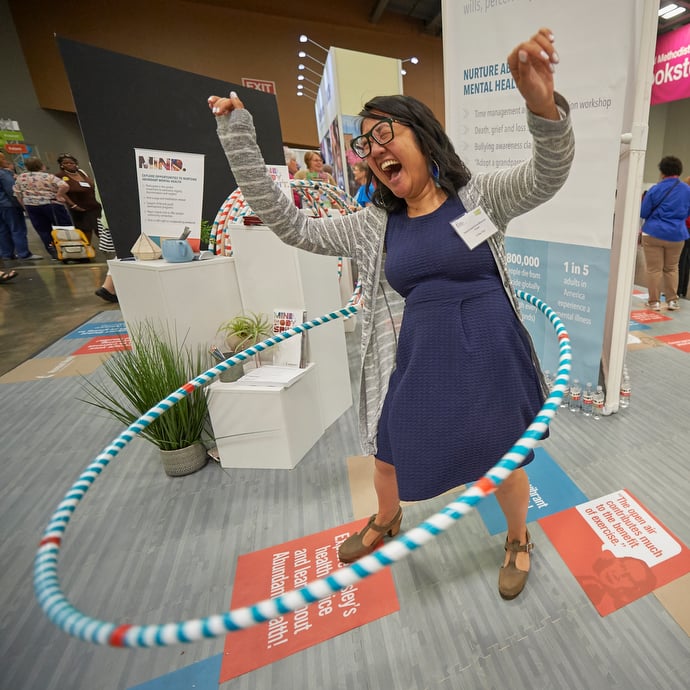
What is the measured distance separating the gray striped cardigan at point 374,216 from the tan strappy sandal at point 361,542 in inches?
17.2

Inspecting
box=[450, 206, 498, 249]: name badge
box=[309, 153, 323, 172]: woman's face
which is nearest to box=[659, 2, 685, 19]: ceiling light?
box=[309, 153, 323, 172]: woman's face

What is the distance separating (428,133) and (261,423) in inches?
64.0

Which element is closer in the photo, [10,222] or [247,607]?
[247,607]

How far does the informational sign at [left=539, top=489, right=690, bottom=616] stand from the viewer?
142 centimetres

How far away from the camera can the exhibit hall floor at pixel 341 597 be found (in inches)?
49.3

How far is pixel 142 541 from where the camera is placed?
1.83 m

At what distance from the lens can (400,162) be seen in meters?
1.10

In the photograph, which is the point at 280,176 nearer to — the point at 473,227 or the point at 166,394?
the point at 166,394

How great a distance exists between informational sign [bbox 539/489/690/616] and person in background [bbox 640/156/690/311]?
12.1 ft

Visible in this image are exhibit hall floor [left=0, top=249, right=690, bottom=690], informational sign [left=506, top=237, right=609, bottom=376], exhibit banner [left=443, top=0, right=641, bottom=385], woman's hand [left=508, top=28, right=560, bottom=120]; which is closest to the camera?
woman's hand [left=508, top=28, right=560, bottom=120]

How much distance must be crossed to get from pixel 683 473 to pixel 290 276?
227 cm

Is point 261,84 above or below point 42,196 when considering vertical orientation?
above

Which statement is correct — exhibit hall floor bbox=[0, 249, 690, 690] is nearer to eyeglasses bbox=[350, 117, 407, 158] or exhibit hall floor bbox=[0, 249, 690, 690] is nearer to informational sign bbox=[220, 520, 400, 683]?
informational sign bbox=[220, 520, 400, 683]

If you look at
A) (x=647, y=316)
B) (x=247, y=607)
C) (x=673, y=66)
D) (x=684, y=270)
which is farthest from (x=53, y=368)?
(x=673, y=66)
